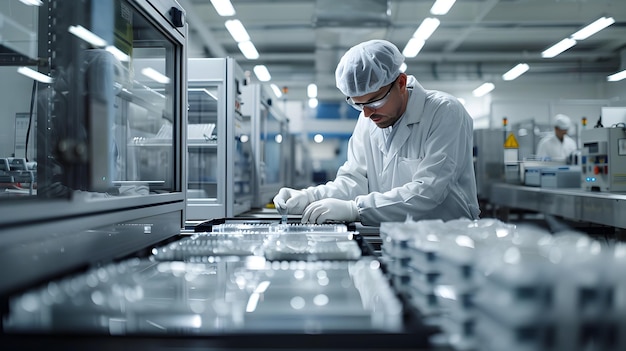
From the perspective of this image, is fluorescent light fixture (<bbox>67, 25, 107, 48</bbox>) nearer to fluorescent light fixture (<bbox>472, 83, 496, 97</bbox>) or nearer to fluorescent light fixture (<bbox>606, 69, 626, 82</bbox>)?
fluorescent light fixture (<bbox>606, 69, 626, 82</bbox>)

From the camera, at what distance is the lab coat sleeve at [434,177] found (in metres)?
1.59

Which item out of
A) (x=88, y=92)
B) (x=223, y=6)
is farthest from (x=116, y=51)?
(x=223, y=6)

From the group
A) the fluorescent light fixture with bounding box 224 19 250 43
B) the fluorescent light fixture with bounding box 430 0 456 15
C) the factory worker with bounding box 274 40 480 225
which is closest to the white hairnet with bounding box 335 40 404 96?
the factory worker with bounding box 274 40 480 225

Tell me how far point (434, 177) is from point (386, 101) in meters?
0.35

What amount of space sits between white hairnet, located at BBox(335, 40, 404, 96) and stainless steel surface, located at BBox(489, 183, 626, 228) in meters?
2.07

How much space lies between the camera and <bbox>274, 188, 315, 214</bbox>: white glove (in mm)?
1748

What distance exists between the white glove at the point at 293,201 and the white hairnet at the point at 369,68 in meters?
0.45

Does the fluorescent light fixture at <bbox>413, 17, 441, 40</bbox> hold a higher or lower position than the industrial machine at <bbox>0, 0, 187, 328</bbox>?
higher

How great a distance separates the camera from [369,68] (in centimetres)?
166

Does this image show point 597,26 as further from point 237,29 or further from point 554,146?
point 237,29

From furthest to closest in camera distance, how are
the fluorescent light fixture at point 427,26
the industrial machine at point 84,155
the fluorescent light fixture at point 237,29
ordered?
1. the fluorescent light fixture at point 427,26
2. the fluorescent light fixture at point 237,29
3. the industrial machine at point 84,155

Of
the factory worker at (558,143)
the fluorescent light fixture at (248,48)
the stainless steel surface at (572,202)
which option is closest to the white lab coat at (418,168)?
the stainless steel surface at (572,202)

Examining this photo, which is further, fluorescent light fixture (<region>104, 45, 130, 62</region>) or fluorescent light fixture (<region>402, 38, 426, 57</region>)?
fluorescent light fixture (<region>402, 38, 426, 57</region>)

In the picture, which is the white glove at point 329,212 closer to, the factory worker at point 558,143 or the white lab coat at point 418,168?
the white lab coat at point 418,168
